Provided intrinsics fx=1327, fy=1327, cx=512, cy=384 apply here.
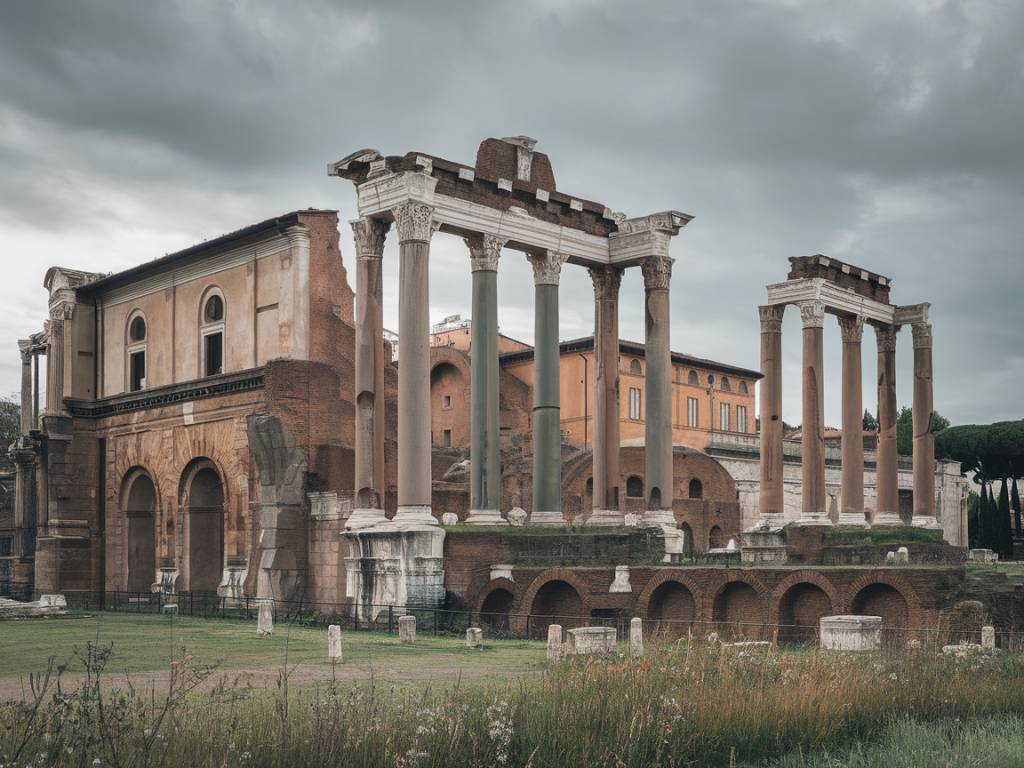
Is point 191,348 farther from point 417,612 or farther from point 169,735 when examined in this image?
point 169,735

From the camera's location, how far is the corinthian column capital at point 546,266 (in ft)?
111

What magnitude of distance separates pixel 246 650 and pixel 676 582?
995 centimetres

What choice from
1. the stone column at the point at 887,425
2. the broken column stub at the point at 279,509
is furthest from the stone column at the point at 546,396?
the stone column at the point at 887,425

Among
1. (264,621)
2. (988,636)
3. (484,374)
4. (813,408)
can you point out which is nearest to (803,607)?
(988,636)

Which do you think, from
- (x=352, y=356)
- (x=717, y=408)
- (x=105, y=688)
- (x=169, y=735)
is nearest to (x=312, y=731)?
(x=169, y=735)

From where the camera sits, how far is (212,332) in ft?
140

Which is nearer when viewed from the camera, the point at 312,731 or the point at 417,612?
the point at 312,731

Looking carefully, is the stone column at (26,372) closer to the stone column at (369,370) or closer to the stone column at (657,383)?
the stone column at (369,370)

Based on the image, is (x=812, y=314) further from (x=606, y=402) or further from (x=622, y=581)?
(x=622, y=581)

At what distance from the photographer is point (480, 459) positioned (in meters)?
32.1

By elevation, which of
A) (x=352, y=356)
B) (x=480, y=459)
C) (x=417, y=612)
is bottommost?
(x=417, y=612)

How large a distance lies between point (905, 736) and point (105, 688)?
934 centimetres

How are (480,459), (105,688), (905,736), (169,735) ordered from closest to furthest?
(169,735)
(905,736)
(105,688)
(480,459)

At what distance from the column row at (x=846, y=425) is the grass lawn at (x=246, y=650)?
592 inches
